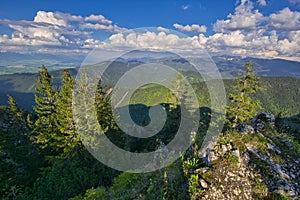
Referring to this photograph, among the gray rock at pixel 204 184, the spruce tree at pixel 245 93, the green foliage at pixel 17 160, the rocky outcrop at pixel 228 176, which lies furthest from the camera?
the spruce tree at pixel 245 93

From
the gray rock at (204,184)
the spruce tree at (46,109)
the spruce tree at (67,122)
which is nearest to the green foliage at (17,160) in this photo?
the spruce tree at (46,109)

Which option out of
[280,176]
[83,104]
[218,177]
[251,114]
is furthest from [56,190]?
[251,114]

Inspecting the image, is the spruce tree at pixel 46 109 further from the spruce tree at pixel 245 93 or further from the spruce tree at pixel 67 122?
the spruce tree at pixel 245 93

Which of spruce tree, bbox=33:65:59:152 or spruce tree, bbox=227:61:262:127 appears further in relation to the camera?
spruce tree, bbox=33:65:59:152

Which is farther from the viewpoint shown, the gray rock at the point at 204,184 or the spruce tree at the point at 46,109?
the spruce tree at the point at 46,109

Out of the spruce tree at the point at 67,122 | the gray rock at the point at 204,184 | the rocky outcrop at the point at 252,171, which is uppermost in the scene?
the rocky outcrop at the point at 252,171

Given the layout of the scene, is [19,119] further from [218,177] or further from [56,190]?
[218,177]

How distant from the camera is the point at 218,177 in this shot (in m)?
6.86

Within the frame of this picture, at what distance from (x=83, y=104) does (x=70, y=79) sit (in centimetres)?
659

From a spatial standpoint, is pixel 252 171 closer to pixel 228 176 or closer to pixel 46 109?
pixel 228 176

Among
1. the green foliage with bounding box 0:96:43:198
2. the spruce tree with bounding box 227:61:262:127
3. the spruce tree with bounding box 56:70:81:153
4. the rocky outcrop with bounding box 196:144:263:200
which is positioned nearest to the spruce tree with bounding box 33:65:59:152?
the spruce tree with bounding box 56:70:81:153

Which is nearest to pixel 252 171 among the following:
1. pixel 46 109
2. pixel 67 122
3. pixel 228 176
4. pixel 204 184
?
pixel 228 176

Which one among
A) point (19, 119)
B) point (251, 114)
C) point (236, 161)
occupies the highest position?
point (236, 161)

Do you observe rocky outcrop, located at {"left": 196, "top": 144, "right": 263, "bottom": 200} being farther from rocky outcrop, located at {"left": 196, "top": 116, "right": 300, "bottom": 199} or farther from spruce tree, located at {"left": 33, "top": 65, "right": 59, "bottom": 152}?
spruce tree, located at {"left": 33, "top": 65, "right": 59, "bottom": 152}
